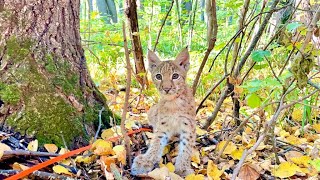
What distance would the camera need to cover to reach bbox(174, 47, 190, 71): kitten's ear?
262 centimetres

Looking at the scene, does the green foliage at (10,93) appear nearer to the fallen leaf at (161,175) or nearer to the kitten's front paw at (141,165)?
the kitten's front paw at (141,165)

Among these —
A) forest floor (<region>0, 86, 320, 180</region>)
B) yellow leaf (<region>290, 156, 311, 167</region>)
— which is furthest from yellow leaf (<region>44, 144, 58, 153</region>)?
yellow leaf (<region>290, 156, 311, 167</region>)

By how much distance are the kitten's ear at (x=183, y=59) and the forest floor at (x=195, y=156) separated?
1.77 ft

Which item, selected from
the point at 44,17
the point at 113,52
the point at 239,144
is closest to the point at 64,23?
the point at 44,17

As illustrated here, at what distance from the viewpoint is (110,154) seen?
219cm

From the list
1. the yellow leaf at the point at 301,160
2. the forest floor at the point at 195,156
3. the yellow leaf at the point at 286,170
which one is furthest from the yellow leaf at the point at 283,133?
the yellow leaf at the point at 286,170

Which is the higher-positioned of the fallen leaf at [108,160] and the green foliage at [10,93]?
the green foliage at [10,93]

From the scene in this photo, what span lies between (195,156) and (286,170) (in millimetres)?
575

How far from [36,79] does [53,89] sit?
0.12 metres

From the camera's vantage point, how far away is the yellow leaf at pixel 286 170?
2250 millimetres

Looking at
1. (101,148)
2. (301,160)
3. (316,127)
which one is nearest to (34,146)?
(101,148)

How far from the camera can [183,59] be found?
2.64 m

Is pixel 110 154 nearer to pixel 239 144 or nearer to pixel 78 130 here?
pixel 78 130

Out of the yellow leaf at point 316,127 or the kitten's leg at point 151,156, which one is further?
the yellow leaf at point 316,127
